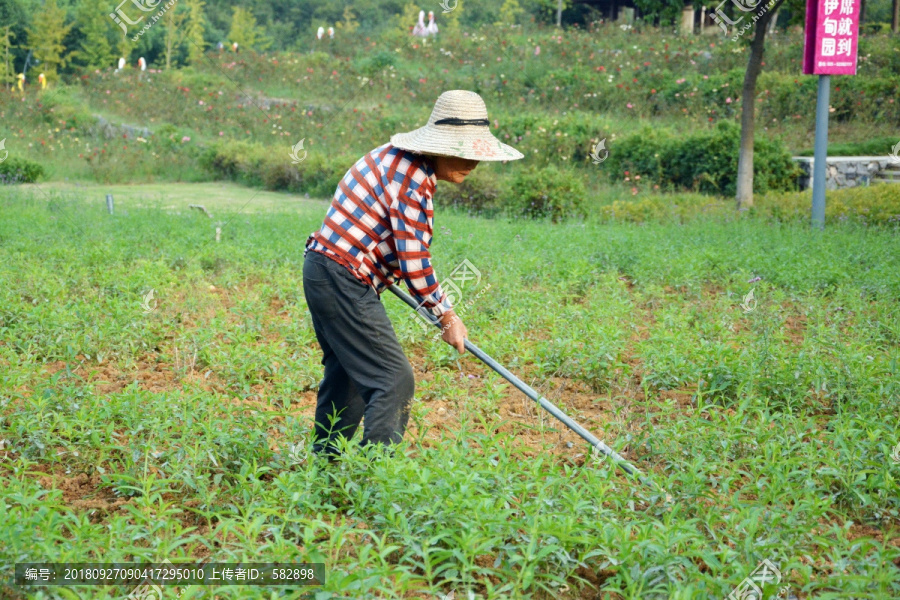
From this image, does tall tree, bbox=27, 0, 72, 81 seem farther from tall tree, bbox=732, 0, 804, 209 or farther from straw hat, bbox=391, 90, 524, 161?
straw hat, bbox=391, 90, 524, 161

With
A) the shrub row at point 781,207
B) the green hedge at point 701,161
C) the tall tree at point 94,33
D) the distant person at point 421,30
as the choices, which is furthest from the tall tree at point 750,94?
the tall tree at point 94,33

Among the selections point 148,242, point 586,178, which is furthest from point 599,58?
point 148,242

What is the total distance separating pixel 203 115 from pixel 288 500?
54.0ft

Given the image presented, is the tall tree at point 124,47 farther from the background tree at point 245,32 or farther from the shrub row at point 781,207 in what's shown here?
the shrub row at point 781,207

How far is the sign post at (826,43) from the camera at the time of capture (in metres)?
8.77

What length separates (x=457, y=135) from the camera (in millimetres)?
3162

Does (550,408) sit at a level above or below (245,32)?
below

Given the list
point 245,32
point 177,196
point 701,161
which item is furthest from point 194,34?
point 701,161

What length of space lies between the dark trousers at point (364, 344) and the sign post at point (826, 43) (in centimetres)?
677

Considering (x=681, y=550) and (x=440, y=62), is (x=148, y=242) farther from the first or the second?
(x=440, y=62)

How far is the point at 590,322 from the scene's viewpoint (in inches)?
203

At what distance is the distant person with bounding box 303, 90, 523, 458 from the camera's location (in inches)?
123

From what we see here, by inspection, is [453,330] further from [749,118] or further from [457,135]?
[749,118]

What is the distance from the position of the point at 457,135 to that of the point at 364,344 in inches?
33.3
